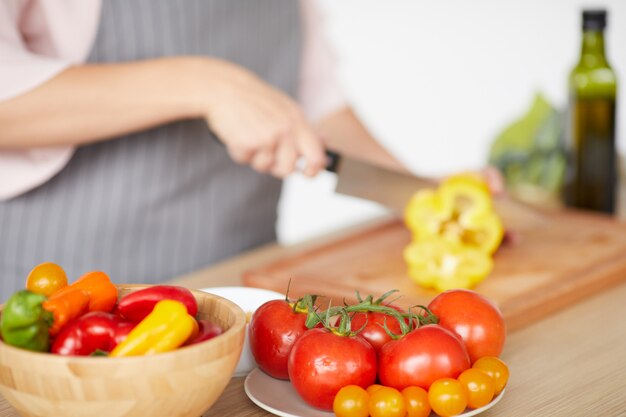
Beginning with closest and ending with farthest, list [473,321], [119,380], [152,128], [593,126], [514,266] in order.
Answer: [119,380] → [473,321] → [514,266] → [152,128] → [593,126]

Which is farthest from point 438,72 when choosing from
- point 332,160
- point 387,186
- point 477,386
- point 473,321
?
point 477,386

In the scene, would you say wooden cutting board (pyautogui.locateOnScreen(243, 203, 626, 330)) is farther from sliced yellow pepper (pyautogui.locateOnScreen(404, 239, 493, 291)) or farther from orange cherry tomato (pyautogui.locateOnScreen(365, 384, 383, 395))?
orange cherry tomato (pyautogui.locateOnScreen(365, 384, 383, 395))

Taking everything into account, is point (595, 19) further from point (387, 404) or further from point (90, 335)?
point (90, 335)

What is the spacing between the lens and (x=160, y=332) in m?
0.69

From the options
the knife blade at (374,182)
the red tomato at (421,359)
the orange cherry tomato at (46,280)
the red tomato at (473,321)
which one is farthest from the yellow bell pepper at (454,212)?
the orange cherry tomato at (46,280)

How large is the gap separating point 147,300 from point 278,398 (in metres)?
0.17

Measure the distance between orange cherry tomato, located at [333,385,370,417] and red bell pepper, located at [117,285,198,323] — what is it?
0.49ft

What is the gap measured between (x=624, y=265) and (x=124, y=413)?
916mm

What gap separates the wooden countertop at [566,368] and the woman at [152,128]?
0.44 metres

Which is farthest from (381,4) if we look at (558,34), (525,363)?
(525,363)

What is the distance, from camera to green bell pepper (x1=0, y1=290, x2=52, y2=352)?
2.19 feet

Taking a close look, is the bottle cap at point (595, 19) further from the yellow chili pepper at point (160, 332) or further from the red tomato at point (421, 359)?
the yellow chili pepper at point (160, 332)

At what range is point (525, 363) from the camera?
3.26 feet

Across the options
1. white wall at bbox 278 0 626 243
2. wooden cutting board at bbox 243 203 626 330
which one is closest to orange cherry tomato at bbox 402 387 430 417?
wooden cutting board at bbox 243 203 626 330
